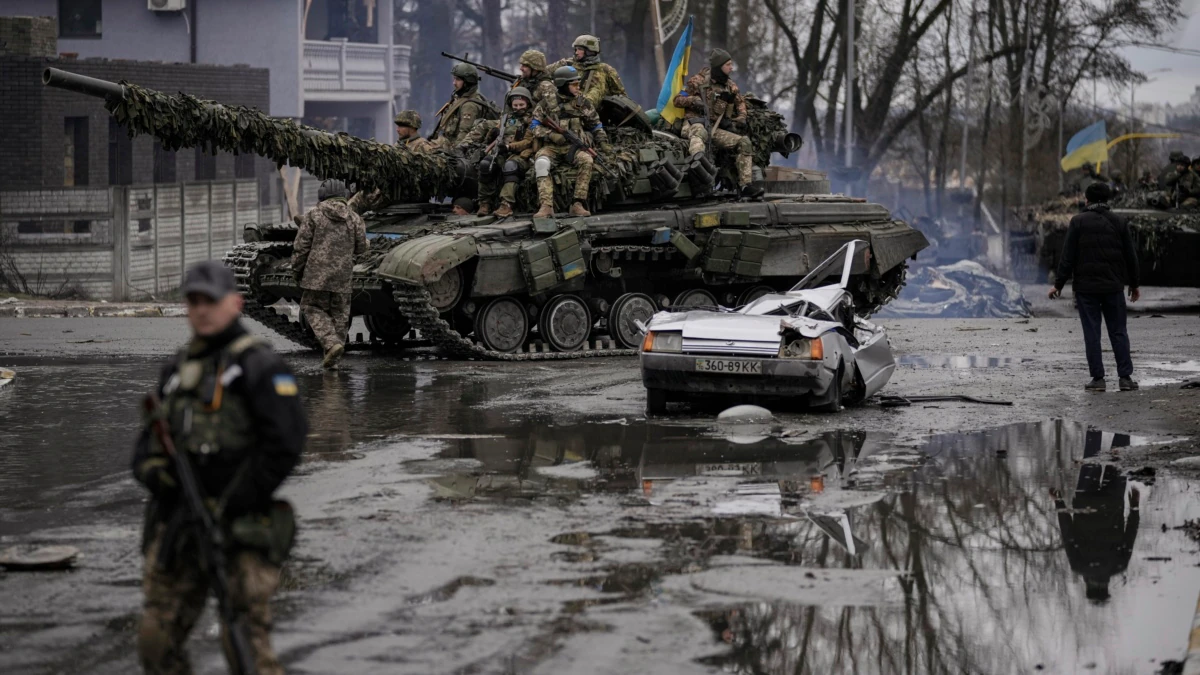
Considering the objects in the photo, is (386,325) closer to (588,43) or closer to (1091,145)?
(588,43)

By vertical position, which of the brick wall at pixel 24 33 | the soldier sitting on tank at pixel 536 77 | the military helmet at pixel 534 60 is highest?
the brick wall at pixel 24 33

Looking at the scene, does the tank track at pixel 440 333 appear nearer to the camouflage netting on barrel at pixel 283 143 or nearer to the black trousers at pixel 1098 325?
the camouflage netting on barrel at pixel 283 143

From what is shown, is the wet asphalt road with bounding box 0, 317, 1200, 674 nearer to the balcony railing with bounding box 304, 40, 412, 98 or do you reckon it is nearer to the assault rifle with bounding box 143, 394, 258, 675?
the assault rifle with bounding box 143, 394, 258, 675

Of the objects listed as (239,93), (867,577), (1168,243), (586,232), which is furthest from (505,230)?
(239,93)

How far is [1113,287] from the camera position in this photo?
14117 mm

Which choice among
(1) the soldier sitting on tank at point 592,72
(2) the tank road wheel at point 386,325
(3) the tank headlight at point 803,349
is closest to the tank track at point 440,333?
(2) the tank road wheel at point 386,325

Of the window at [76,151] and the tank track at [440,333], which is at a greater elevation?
the window at [76,151]

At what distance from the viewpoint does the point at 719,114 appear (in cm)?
2064

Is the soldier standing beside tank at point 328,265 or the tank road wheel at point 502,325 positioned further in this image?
the tank road wheel at point 502,325

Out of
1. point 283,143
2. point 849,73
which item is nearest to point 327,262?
point 283,143

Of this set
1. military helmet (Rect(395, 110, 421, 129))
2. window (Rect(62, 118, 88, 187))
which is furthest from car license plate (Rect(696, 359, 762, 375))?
window (Rect(62, 118, 88, 187))

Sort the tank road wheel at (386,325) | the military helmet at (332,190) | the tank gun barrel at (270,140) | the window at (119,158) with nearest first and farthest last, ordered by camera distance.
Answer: the tank gun barrel at (270,140) → the military helmet at (332,190) → the tank road wheel at (386,325) → the window at (119,158)

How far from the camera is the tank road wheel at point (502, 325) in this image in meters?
17.9

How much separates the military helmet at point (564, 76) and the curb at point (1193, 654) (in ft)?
41.1
